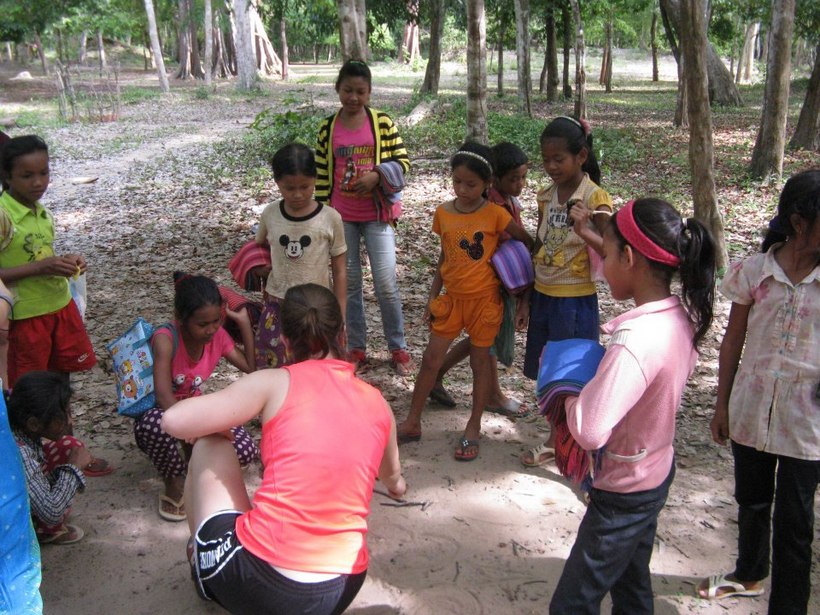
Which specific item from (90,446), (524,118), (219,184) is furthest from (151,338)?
(524,118)

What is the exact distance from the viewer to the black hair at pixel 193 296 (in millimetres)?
3137

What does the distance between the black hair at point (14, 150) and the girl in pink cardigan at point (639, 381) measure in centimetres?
269

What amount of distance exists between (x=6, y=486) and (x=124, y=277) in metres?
4.97

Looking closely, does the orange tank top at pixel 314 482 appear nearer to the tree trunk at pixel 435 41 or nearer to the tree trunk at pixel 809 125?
the tree trunk at pixel 809 125

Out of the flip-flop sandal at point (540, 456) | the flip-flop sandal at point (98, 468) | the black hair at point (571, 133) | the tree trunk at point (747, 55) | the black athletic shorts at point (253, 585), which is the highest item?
the tree trunk at point (747, 55)

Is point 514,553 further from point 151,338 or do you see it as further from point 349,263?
point 349,263

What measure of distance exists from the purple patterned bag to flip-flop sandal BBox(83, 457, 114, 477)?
2324 mm

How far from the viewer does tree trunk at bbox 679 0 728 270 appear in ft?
17.2

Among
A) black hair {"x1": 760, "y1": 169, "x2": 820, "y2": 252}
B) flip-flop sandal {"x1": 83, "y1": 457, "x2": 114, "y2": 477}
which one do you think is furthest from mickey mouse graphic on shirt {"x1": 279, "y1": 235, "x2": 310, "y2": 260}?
black hair {"x1": 760, "y1": 169, "x2": 820, "y2": 252}

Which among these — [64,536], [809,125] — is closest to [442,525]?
[64,536]

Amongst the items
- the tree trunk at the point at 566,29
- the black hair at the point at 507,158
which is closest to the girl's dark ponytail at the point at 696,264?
the black hair at the point at 507,158

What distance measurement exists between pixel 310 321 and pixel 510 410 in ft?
7.64

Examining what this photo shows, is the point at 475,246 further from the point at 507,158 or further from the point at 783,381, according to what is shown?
the point at 783,381

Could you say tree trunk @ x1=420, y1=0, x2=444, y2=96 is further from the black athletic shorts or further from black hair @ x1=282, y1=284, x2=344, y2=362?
the black athletic shorts
